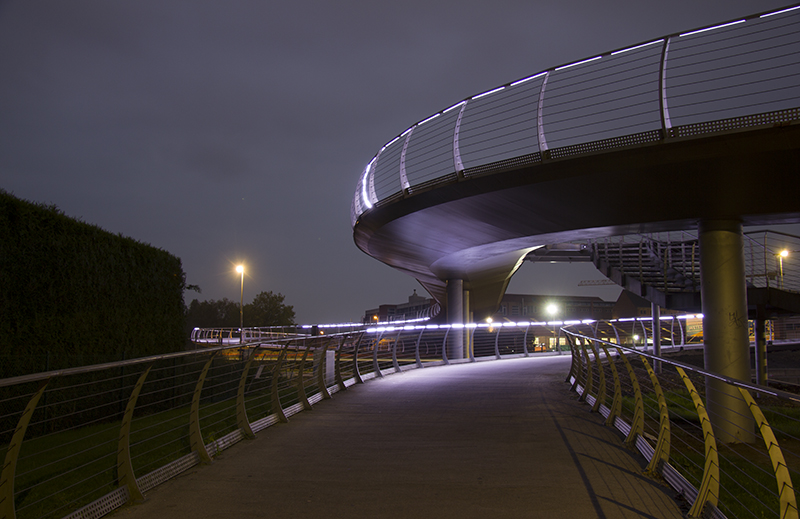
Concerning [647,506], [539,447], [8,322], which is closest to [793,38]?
[539,447]

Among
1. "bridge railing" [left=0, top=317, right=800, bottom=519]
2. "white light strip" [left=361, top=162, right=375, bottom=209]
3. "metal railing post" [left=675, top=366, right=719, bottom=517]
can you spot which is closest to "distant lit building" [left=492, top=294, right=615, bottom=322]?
"white light strip" [left=361, top=162, right=375, bottom=209]

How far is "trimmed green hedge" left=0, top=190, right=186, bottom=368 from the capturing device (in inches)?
359

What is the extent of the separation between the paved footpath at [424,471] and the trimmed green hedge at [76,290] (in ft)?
16.5

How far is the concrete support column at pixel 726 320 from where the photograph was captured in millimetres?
10383

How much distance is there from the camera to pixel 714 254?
1081 cm

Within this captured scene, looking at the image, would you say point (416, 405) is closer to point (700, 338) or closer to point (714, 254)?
point (714, 254)

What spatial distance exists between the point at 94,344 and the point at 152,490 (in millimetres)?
7339

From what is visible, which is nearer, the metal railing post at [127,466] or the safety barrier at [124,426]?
the safety barrier at [124,426]

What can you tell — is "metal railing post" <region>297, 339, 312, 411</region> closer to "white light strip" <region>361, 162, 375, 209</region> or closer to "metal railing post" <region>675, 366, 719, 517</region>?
"metal railing post" <region>675, 366, 719, 517</region>

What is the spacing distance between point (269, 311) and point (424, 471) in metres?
81.7

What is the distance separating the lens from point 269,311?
84.2m

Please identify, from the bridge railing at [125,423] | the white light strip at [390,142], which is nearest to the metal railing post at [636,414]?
the bridge railing at [125,423]

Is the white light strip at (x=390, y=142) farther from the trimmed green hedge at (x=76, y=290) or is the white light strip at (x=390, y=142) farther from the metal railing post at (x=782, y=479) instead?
the metal railing post at (x=782, y=479)

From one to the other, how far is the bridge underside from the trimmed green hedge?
22.4 feet
